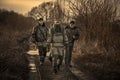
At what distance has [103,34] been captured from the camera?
695 inches

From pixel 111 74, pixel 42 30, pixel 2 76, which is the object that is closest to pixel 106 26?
pixel 42 30

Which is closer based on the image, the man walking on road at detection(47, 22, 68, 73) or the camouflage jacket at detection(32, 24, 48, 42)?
the man walking on road at detection(47, 22, 68, 73)

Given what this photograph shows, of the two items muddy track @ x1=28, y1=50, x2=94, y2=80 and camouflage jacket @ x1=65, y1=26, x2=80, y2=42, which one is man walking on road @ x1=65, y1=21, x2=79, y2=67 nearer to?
camouflage jacket @ x1=65, y1=26, x2=80, y2=42

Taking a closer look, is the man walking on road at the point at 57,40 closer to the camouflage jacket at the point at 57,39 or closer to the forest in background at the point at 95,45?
the camouflage jacket at the point at 57,39

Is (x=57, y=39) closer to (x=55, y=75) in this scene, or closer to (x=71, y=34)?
(x=55, y=75)

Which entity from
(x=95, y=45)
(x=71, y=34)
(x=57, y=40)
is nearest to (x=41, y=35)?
(x=71, y=34)

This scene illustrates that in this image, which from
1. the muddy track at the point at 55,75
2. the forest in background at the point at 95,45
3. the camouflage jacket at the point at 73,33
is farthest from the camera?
the camouflage jacket at the point at 73,33

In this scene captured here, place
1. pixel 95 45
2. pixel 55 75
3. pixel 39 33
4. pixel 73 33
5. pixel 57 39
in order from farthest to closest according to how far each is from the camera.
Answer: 1. pixel 95 45
2. pixel 39 33
3. pixel 73 33
4. pixel 57 39
5. pixel 55 75

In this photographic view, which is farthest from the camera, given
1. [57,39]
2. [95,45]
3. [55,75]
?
[95,45]

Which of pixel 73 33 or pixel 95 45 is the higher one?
pixel 73 33

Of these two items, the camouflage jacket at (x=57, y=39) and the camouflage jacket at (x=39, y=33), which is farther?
the camouflage jacket at (x=39, y=33)

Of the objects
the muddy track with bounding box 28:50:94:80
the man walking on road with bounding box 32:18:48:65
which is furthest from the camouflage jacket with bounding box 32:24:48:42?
the muddy track with bounding box 28:50:94:80

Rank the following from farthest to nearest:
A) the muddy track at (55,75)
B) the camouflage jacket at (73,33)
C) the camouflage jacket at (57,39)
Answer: the camouflage jacket at (73,33)
the camouflage jacket at (57,39)
the muddy track at (55,75)

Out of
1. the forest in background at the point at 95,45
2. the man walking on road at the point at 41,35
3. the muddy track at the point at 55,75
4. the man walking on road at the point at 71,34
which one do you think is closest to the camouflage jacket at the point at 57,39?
the muddy track at the point at 55,75
